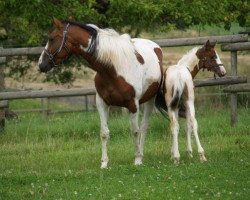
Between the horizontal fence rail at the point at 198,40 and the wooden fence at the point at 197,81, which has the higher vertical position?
the horizontal fence rail at the point at 198,40

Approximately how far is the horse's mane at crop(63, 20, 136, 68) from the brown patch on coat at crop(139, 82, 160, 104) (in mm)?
671

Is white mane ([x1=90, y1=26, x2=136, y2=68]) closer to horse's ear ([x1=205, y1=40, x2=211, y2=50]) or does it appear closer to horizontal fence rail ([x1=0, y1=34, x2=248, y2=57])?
horse's ear ([x1=205, y1=40, x2=211, y2=50])

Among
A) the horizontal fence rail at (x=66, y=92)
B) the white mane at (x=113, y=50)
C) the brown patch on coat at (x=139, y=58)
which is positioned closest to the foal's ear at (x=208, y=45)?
the brown patch on coat at (x=139, y=58)

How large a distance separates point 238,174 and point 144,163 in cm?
199

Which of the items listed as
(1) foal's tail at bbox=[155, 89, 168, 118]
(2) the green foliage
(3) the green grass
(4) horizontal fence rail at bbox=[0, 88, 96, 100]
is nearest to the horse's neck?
(1) foal's tail at bbox=[155, 89, 168, 118]

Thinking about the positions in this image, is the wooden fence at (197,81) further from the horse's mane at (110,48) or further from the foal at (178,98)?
the horse's mane at (110,48)

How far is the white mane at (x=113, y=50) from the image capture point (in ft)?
38.2

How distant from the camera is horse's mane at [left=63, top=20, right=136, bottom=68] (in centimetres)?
1165

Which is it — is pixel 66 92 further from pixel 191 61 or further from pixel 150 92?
pixel 150 92

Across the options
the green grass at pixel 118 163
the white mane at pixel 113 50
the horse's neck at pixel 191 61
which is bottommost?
the green grass at pixel 118 163

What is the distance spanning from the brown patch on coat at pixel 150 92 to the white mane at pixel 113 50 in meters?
0.65

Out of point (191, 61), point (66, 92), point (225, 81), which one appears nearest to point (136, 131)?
point (191, 61)

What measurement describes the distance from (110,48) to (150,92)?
3.69 ft

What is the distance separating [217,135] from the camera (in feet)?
48.4
